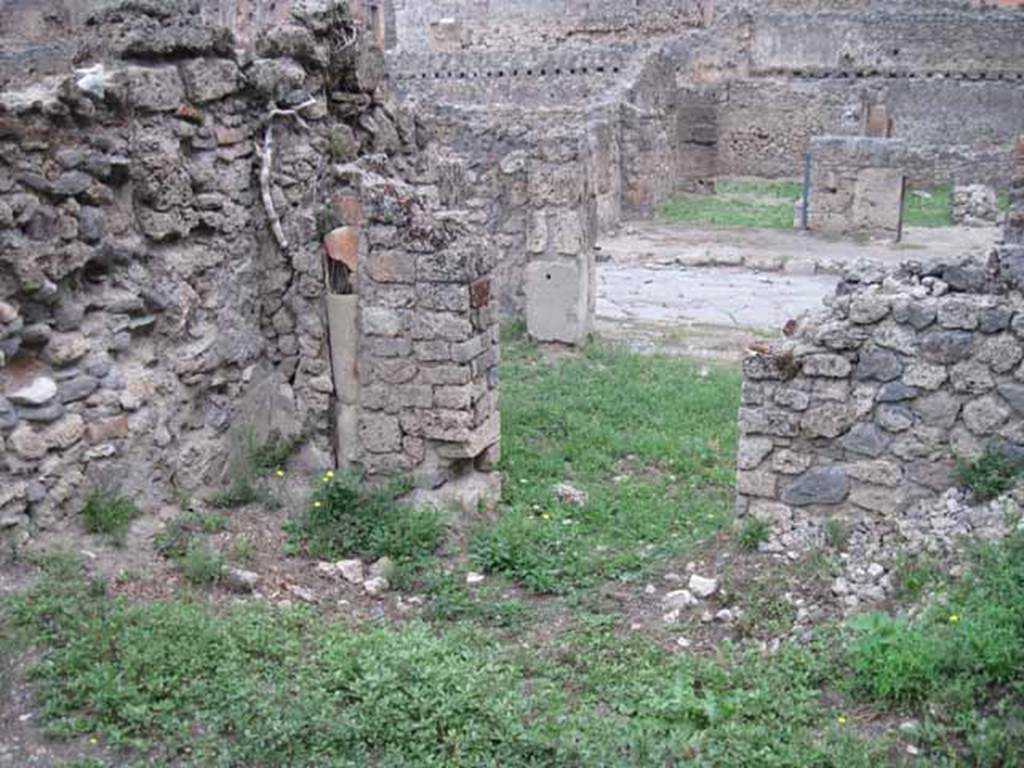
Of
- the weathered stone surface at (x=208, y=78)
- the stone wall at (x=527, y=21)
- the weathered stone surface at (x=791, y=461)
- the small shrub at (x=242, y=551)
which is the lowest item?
the small shrub at (x=242, y=551)

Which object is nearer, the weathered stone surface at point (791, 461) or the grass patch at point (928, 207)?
the weathered stone surface at point (791, 461)

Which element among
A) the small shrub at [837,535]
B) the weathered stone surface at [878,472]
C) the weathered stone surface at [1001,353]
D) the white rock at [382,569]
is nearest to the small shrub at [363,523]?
the white rock at [382,569]

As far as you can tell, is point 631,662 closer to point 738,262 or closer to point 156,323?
point 156,323

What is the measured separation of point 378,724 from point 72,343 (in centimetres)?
268

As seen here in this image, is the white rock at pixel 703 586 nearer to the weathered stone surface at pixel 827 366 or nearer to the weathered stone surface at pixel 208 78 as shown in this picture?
the weathered stone surface at pixel 827 366

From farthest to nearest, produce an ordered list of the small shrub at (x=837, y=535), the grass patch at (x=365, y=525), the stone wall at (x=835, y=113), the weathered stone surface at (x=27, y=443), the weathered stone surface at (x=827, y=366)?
1. the stone wall at (x=835, y=113)
2. the grass patch at (x=365, y=525)
3. the weathered stone surface at (x=827, y=366)
4. the small shrub at (x=837, y=535)
5. the weathered stone surface at (x=27, y=443)

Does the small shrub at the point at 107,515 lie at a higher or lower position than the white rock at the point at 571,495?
higher

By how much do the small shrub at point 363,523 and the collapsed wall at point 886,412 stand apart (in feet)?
5.55

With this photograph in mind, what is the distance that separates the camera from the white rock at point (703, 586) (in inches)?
211

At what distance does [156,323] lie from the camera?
20.1ft

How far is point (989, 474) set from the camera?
534cm

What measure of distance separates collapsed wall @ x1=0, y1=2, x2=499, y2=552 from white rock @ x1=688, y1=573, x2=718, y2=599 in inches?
68.0

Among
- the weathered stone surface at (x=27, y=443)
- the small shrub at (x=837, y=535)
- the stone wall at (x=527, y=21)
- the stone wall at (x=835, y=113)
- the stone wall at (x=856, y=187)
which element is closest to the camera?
the weathered stone surface at (x=27, y=443)

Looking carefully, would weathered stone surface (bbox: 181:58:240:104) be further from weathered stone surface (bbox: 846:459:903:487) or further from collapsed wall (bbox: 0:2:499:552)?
weathered stone surface (bbox: 846:459:903:487)
